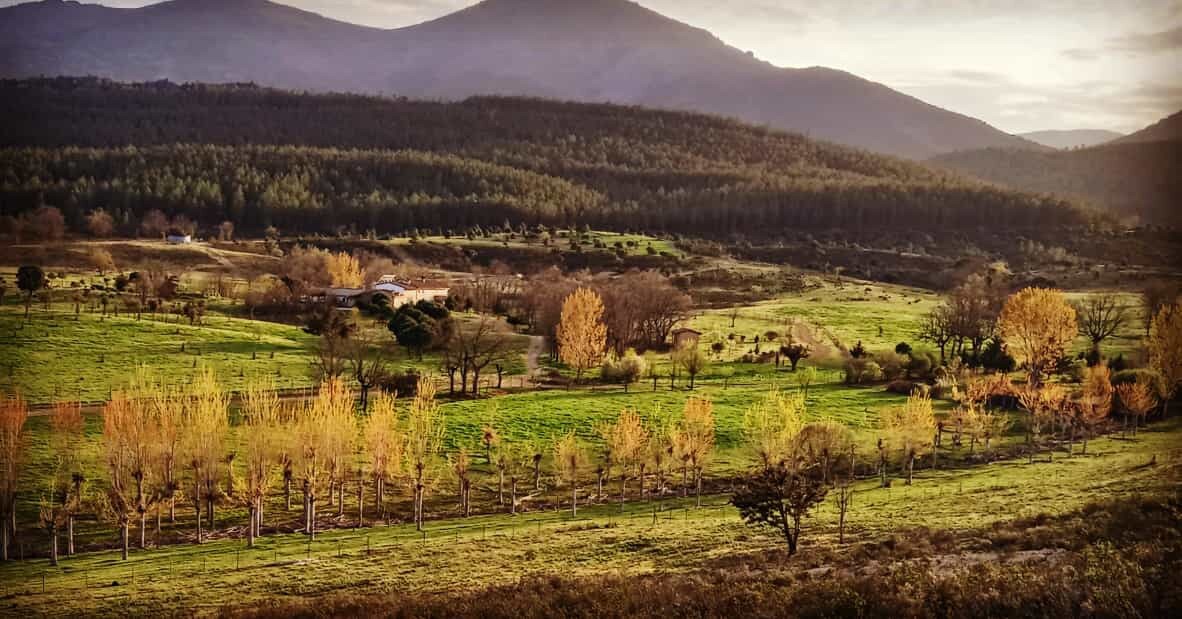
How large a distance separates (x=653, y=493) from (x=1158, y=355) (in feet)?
97.6

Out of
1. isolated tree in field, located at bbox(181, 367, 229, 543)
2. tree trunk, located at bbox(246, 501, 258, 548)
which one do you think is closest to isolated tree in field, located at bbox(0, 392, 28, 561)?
isolated tree in field, located at bbox(181, 367, 229, 543)

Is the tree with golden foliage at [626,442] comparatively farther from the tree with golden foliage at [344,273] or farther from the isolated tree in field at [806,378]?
the tree with golden foliage at [344,273]

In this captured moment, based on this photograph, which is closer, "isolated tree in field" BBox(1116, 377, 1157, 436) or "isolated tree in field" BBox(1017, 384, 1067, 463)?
"isolated tree in field" BBox(1116, 377, 1157, 436)

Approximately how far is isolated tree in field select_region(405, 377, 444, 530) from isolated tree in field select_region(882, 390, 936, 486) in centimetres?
2294

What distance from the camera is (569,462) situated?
4075cm

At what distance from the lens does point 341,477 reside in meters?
36.7

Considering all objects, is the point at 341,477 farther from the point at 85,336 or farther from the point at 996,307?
the point at 996,307

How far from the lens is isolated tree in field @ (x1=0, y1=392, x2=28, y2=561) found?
104 feet

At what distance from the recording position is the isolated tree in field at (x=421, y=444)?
36844 mm

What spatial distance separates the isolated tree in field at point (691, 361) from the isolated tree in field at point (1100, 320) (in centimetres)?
2958

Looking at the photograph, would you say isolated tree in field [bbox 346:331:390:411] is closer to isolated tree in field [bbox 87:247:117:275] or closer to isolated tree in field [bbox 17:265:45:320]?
isolated tree in field [bbox 17:265:45:320]

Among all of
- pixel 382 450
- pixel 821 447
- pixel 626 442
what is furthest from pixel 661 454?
pixel 382 450

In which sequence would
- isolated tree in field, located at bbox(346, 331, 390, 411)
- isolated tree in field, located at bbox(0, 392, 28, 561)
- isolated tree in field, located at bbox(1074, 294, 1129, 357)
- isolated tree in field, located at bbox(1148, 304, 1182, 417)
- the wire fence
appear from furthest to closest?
1. isolated tree in field, located at bbox(1074, 294, 1129, 357)
2. isolated tree in field, located at bbox(346, 331, 390, 411)
3. isolated tree in field, located at bbox(1148, 304, 1182, 417)
4. isolated tree in field, located at bbox(0, 392, 28, 561)
5. the wire fence

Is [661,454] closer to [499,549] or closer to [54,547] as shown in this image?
[499,549]
